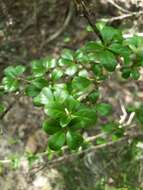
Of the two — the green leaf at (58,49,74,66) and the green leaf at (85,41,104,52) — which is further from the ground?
the green leaf at (85,41,104,52)

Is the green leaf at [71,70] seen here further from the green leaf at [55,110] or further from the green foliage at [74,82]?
the green leaf at [55,110]

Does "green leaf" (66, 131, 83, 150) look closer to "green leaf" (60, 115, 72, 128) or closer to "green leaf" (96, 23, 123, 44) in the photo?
"green leaf" (60, 115, 72, 128)

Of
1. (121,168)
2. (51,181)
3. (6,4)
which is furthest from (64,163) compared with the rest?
(6,4)

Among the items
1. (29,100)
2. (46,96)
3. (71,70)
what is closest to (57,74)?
(71,70)

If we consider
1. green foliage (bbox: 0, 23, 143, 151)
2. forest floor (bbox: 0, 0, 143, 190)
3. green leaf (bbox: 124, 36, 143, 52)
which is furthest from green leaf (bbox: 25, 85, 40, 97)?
forest floor (bbox: 0, 0, 143, 190)

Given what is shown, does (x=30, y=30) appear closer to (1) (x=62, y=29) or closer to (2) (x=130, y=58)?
(1) (x=62, y=29)
